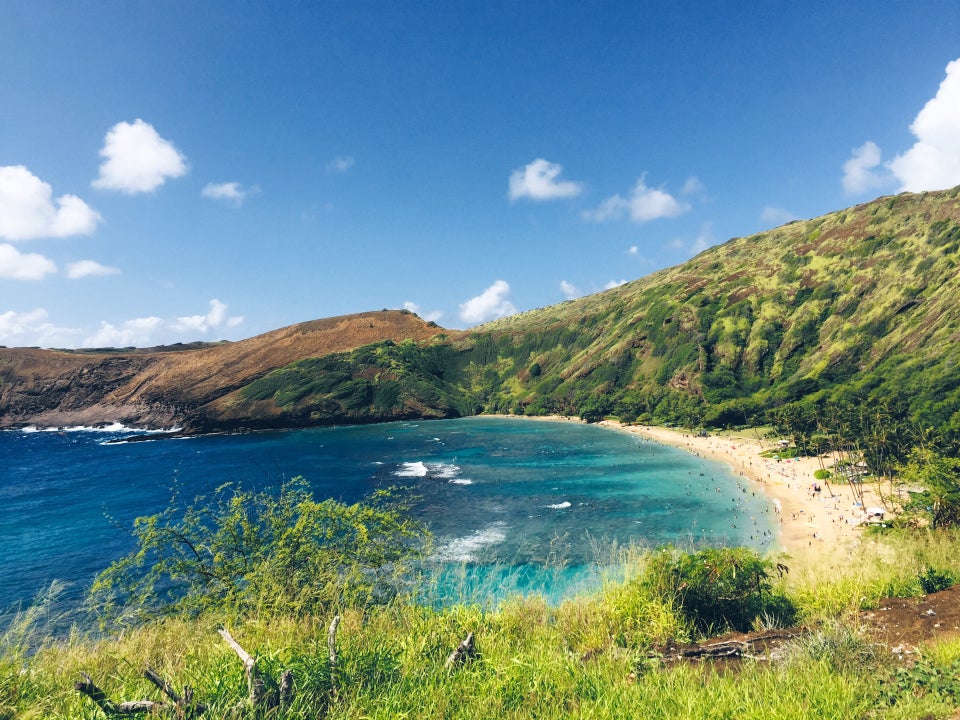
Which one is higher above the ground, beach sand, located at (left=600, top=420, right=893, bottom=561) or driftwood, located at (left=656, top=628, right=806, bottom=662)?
driftwood, located at (left=656, top=628, right=806, bottom=662)

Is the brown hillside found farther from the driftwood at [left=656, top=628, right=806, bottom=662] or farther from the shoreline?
the driftwood at [left=656, top=628, right=806, bottom=662]

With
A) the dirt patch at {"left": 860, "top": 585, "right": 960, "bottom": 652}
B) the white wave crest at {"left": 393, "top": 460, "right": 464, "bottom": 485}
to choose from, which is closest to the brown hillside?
the white wave crest at {"left": 393, "top": 460, "right": 464, "bottom": 485}

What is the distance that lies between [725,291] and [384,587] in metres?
186

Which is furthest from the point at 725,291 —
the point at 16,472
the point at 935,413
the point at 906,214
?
the point at 16,472

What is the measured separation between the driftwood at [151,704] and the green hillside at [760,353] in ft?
332

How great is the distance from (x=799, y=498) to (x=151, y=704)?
74.5m

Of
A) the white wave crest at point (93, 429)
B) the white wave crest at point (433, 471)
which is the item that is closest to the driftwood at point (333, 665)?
the white wave crest at point (433, 471)

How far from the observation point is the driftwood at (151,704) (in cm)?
510

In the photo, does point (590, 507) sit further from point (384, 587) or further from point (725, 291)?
point (725, 291)

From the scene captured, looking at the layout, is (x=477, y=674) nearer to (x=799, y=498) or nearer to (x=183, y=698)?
(x=183, y=698)

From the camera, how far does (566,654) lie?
8781mm

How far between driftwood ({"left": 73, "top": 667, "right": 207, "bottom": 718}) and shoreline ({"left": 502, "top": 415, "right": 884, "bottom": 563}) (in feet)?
74.3

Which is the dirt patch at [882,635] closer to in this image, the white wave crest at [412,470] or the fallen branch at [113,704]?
the fallen branch at [113,704]

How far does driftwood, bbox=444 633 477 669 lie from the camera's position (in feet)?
25.5
